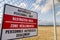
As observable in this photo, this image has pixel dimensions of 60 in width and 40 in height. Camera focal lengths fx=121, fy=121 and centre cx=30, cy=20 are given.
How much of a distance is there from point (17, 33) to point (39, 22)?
0.49 metres

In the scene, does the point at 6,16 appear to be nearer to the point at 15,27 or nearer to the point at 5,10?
the point at 5,10

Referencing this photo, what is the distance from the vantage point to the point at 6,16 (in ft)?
5.10

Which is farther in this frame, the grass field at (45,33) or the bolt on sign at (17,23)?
the grass field at (45,33)

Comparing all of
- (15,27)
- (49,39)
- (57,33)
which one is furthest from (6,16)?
(57,33)

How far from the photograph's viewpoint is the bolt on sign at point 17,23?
1.56 meters

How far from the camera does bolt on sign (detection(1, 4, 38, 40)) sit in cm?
156

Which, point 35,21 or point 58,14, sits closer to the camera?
point 35,21

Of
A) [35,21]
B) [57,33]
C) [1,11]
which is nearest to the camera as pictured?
[1,11]

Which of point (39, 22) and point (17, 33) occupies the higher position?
point (39, 22)

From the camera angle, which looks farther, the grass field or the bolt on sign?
the grass field

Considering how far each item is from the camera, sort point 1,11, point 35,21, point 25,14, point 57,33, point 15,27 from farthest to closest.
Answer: point 57,33 < point 35,21 < point 25,14 < point 15,27 < point 1,11

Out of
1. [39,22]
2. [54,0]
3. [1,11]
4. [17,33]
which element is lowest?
[17,33]

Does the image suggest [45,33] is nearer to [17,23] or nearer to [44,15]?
[44,15]

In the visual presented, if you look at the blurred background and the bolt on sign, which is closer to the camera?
the bolt on sign
